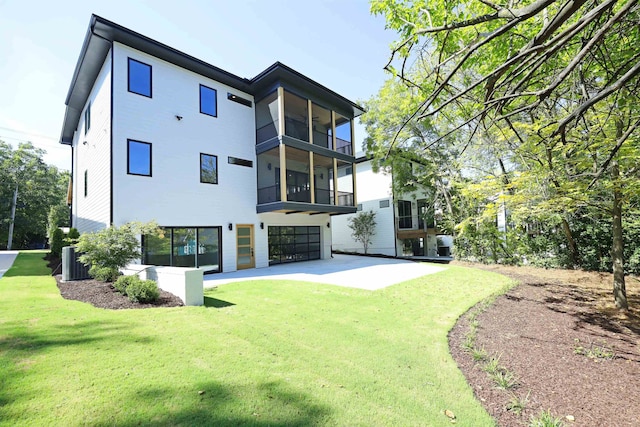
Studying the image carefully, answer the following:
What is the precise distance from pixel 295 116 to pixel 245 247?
25.7 feet

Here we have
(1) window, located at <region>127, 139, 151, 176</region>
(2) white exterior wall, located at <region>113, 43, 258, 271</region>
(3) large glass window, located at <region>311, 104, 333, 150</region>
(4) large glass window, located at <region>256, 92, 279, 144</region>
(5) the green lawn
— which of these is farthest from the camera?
(3) large glass window, located at <region>311, 104, 333, 150</region>

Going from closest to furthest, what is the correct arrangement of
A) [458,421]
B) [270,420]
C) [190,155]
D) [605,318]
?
[270,420] < [458,421] < [605,318] < [190,155]

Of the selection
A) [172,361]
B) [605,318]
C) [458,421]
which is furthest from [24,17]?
[605,318]

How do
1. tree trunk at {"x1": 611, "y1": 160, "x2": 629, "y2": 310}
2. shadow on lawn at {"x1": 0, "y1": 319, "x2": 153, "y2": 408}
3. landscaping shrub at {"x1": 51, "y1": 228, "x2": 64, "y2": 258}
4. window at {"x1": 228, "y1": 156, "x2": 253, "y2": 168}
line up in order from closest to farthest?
shadow on lawn at {"x1": 0, "y1": 319, "x2": 153, "y2": 408}
tree trunk at {"x1": 611, "y1": 160, "x2": 629, "y2": 310}
window at {"x1": 228, "y1": 156, "x2": 253, "y2": 168}
landscaping shrub at {"x1": 51, "y1": 228, "x2": 64, "y2": 258}

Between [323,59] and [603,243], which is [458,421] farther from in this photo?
[603,243]

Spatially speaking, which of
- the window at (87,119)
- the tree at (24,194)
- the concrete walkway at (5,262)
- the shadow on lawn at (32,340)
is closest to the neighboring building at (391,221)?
the window at (87,119)

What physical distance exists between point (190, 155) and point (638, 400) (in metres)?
13.3

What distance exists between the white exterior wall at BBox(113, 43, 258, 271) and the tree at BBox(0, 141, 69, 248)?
29.4m

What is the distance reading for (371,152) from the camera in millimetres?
19234

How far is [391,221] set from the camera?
19953 mm

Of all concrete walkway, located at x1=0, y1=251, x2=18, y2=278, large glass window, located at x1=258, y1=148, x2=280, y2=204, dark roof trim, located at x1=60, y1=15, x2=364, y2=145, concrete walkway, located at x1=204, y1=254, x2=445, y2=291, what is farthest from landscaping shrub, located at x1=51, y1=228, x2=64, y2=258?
large glass window, located at x1=258, y1=148, x2=280, y2=204

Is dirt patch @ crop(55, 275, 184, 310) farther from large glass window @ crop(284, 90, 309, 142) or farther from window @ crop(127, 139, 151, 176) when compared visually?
large glass window @ crop(284, 90, 309, 142)

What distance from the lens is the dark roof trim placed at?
10180 millimetres

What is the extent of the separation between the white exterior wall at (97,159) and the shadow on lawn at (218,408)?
9629mm
